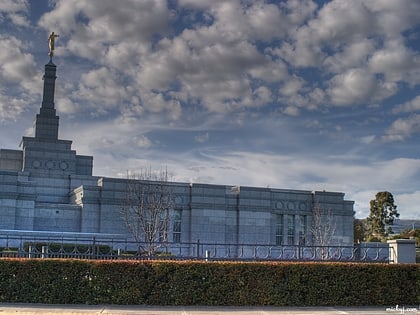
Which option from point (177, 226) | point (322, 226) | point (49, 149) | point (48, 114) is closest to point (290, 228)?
point (322, 226)

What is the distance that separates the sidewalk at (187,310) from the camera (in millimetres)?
13328

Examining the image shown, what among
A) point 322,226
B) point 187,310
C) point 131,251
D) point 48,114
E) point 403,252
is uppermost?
point 48,114

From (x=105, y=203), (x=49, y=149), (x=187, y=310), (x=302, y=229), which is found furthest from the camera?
(x=49, y=149)

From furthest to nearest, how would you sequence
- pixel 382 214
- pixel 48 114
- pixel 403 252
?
pixel 382 214 < pixel 48 114 < pixel 403 252

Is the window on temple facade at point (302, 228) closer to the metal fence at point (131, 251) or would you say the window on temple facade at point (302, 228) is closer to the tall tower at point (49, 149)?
the metal fence at point (131, 251)

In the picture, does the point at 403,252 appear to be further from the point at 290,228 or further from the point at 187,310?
the point at 290,228

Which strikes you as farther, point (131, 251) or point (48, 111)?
point (48, 111)

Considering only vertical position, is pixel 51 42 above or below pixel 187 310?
above

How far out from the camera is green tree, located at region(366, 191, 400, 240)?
194 ft

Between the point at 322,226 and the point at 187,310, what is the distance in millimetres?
36678

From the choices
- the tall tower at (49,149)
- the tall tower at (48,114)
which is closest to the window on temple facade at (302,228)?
the tall tower at (49,149)

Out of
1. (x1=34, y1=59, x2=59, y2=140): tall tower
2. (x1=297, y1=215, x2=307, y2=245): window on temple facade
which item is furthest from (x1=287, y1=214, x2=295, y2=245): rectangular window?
(x1=34, y1=59, x2=59, y2=140): tall tower

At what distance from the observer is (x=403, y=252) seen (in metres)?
18.9

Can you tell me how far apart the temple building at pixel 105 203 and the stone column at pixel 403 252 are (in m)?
24.5
